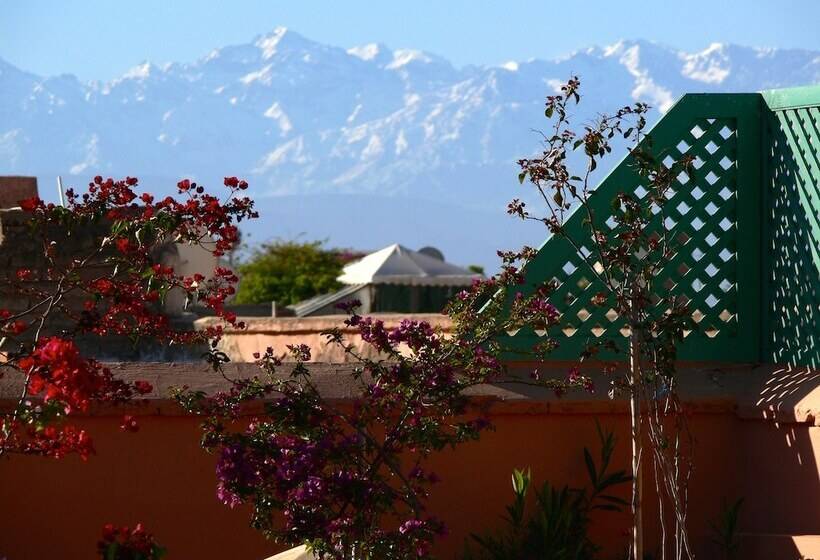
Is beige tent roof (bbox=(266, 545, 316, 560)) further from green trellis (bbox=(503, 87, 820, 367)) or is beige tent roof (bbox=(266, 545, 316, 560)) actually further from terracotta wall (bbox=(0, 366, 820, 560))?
green trellis (bbox=(503, 87, 820, 367))

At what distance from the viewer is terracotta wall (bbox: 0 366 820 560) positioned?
229 inches

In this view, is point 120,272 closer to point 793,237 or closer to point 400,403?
point 400,403

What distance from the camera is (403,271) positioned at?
113ft

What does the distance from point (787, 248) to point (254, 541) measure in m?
2.61

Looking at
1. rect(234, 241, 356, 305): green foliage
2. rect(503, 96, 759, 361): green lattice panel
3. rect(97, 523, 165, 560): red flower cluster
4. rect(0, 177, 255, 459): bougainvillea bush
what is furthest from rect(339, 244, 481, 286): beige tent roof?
rect(97, 523, 165, 560): red flower cluster

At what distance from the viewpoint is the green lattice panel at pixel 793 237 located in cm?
608

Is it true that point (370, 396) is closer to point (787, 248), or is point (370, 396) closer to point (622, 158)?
point (622, 158)

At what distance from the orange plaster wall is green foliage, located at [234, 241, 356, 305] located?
30.4m

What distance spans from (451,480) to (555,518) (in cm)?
47

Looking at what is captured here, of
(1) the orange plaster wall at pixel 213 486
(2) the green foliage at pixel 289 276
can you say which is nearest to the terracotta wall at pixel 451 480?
(1) the orange plaster wall at pixel 213 486

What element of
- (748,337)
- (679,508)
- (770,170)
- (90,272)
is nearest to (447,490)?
(679,508)

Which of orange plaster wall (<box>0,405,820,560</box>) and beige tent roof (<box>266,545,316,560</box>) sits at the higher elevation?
orange plaster wall (<box>0,405,820,560</box>)

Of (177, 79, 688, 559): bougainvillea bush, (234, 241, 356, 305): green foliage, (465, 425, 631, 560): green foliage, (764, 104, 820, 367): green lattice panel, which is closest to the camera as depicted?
(177, 79, 688, 559): bougainvillea bush

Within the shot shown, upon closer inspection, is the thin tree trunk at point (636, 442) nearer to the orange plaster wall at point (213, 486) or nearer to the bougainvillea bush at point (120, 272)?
the orange plaster wall at point (213, 486)
